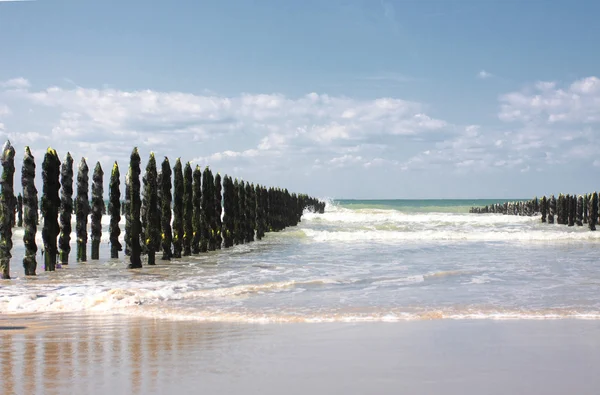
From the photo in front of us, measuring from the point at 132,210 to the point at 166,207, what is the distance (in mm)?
2127

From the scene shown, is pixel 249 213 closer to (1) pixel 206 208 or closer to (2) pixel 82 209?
(1) pixel 206 208

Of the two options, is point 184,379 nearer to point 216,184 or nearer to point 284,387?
point 284,387

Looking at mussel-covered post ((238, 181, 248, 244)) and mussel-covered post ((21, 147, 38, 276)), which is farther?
mussel-covered post ((238, 181, 248, 244))

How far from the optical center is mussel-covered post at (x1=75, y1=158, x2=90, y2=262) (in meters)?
18.4

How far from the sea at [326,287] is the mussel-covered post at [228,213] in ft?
13.5

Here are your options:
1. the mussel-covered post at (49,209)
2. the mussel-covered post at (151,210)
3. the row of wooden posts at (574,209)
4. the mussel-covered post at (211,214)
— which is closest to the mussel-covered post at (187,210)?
the mussel-covered post at (211,214)

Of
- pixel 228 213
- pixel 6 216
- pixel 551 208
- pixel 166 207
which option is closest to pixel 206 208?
pixel 228 213

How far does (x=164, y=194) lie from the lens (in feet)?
60.2

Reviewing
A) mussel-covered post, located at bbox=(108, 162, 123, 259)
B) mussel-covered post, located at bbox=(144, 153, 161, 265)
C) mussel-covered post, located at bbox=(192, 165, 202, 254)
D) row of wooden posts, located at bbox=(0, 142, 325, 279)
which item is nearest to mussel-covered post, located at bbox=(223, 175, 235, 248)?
row of wooden posts, located at bbox=(0, 142, 325, 279)

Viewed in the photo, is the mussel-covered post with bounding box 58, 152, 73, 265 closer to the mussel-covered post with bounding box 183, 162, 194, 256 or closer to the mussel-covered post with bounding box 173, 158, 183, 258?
the mussel-covered post with bounding box 173, 158, 183, 258

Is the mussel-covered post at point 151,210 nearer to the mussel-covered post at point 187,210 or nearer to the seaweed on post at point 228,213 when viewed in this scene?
the mussel-covered post at point 187,210

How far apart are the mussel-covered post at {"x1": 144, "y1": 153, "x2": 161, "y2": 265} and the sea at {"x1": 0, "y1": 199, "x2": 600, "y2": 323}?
0.60 meters

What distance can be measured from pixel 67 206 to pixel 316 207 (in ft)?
174

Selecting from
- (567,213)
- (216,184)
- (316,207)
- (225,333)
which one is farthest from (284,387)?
(316,207)
